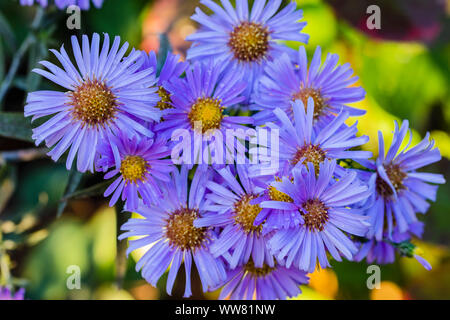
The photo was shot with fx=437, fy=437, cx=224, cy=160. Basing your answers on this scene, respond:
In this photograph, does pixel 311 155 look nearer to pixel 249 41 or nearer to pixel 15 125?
pixel 249 41

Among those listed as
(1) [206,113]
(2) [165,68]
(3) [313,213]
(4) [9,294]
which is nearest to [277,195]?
(3) [313,213]

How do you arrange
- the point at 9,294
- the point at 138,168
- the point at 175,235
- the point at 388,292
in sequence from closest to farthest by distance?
the point at 138,168 → the point at 175,235 → the point at 9,294 → the point at 388,292

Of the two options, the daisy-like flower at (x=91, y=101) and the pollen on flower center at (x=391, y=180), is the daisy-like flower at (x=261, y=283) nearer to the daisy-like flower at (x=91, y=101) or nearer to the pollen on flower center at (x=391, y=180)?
the pollen on flower center at (x=391, y=180)

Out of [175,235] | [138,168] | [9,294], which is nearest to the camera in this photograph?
[138,168]

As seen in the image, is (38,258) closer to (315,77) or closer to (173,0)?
(173,0)

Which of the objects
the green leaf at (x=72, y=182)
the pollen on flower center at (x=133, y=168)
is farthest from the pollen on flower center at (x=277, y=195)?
the green leaf at (x=72, y=182)

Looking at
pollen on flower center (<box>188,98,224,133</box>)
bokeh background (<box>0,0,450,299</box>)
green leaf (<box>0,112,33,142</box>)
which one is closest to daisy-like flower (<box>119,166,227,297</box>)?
pollen on flower center (<box>188,98,224,133</box>)
